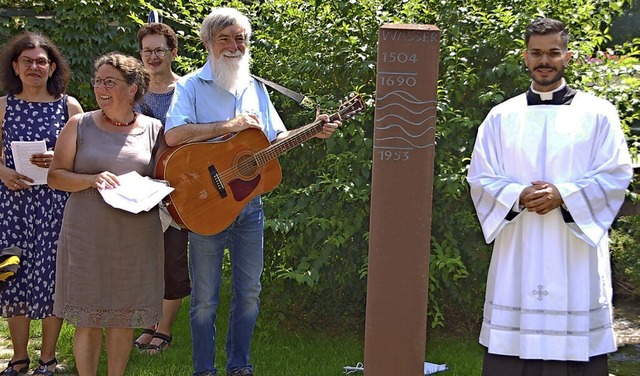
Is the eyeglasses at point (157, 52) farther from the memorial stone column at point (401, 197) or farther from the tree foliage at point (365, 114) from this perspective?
the memorial stone column at point (401, 197)

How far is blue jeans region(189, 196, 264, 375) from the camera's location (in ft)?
18.2

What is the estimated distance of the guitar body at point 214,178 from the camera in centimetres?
527

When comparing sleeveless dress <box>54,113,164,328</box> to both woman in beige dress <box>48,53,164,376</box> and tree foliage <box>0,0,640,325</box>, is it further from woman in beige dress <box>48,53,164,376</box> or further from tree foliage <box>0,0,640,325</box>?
tree foliage <box>0,0,640,325</box>

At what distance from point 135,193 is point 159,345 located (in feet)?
6.65

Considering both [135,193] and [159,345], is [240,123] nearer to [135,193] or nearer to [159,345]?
[135,193]

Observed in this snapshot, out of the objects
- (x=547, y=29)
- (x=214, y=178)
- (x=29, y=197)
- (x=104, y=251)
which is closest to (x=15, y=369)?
(x=29, y=197)

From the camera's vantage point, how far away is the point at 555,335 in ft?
15.7

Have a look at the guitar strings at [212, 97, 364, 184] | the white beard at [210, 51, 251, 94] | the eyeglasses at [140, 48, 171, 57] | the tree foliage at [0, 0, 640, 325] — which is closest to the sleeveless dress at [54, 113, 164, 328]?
the guitar strings at [212, 97, 364, 184]

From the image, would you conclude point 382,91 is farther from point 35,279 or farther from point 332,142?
point 35,279

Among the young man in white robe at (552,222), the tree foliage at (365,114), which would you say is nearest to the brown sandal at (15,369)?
the tree foliage at (365,114)

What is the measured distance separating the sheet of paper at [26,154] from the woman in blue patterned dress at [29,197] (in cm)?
6

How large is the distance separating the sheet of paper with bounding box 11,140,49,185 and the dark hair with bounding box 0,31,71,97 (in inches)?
16.2

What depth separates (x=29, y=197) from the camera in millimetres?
5961

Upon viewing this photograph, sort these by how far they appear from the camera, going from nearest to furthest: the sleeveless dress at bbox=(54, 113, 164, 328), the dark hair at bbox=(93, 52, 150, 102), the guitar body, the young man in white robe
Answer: the young man in white robe → the sleeveless dress at bbox=(54, 113, 164, 328) → the dark hair at bbox=(93, 52, 150, 102) → the guitar body
